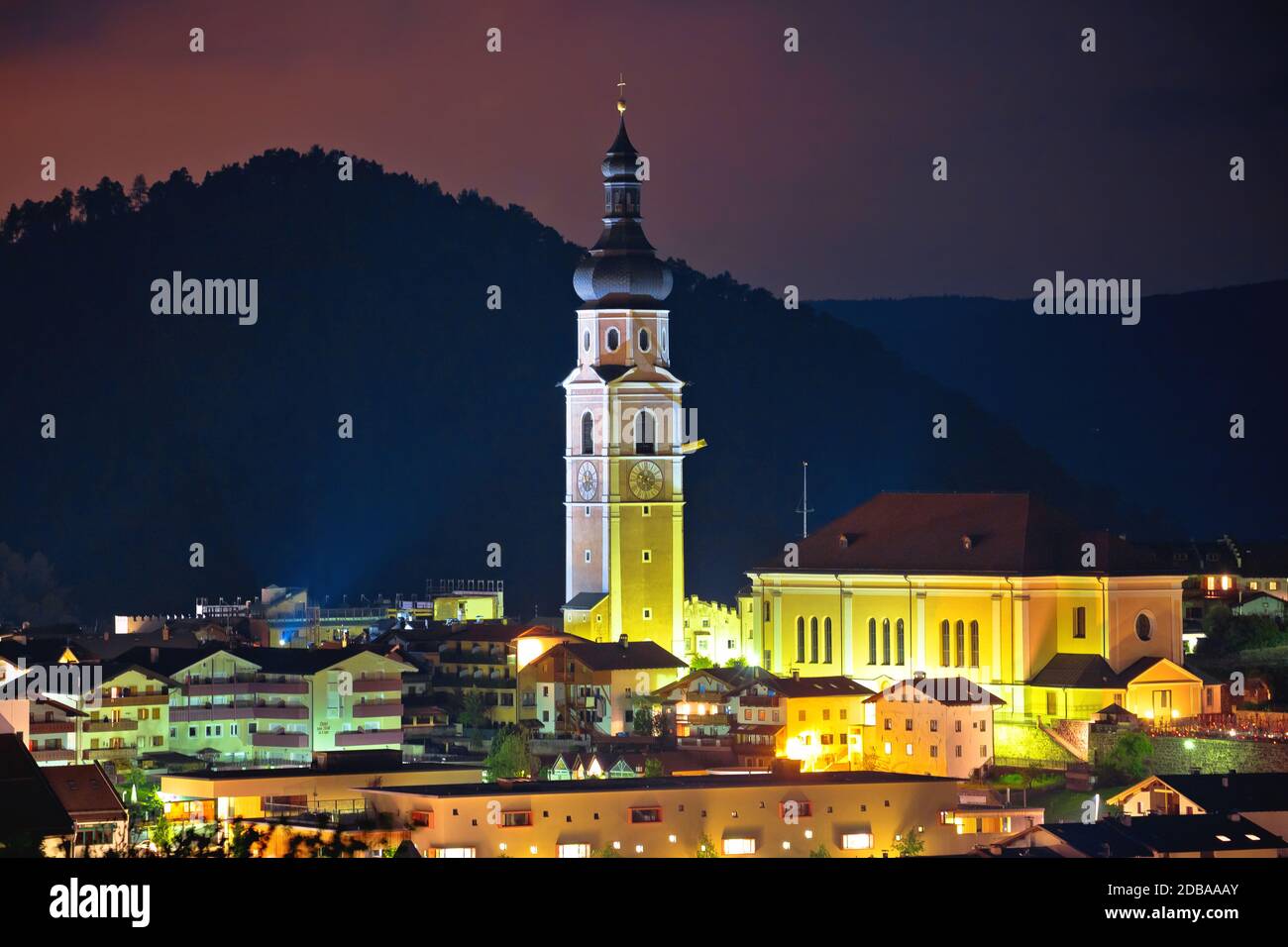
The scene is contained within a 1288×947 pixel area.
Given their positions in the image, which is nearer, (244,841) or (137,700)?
(244,841)

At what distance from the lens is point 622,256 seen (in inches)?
3196

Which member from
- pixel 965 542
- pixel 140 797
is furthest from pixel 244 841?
pixel 965 542

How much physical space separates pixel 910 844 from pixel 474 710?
22.8 m

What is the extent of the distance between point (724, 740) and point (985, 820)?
1056 centimetres

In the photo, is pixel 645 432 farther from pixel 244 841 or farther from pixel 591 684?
pixel 244 841

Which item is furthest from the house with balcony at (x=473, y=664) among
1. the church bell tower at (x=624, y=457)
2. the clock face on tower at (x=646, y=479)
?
the clock face on tower at (x=646, y=479)

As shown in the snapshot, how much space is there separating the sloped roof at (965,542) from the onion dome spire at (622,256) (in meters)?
8.49

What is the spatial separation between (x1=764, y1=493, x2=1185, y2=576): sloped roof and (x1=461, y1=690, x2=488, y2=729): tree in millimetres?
6899

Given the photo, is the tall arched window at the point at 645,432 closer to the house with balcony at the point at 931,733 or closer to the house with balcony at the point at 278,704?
the house with balcony at the point at 278,704

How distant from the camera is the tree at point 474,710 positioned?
2844 inches

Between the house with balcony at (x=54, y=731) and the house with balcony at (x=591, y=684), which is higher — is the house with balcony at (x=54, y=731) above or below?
below

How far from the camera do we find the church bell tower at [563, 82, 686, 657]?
8038 cm

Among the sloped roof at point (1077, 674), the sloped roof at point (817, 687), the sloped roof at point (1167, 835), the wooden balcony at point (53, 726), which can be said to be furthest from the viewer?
the sloped roof at point (1077, 674)
